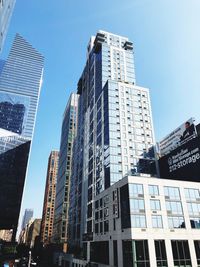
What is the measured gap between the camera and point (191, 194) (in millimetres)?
52719

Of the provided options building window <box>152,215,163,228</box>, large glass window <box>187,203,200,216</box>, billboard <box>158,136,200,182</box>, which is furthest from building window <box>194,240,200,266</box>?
billboard <box>158,136,200,182</box>

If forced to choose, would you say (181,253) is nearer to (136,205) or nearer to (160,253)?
(160,253)

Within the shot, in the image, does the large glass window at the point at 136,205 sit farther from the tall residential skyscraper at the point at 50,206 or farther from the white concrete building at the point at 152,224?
the tall residential skyscraper at the point at 50,206

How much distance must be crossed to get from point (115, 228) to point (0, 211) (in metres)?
119

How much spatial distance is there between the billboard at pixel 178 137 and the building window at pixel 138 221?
35692 millimetres

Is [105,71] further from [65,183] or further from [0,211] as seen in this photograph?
→ [0,211]

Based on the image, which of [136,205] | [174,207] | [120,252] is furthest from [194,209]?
[120,252]

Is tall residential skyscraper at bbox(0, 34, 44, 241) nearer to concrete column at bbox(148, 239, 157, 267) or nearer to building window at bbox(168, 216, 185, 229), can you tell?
concrete column at bbox(148, 239, 157, 267)

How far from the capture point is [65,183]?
12875 cm

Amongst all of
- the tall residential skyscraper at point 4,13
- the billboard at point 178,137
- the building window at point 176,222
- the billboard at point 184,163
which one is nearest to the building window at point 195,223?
the building window at point 176,222

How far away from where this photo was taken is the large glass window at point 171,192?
50.6m

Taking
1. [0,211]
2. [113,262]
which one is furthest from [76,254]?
[0,211]

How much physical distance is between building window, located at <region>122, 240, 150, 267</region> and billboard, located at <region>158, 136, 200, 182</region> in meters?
28.2

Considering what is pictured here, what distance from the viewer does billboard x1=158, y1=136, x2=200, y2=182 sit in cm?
6525
